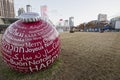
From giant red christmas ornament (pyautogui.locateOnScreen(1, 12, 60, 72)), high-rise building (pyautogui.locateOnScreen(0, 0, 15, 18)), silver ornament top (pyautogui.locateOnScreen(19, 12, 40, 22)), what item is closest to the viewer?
giant red christmas ornament (pyautogui.locateOnScreen(1, 12, 60, 72))

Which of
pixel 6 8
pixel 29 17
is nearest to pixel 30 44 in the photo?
pixel 29 17

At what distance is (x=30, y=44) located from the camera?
407cm

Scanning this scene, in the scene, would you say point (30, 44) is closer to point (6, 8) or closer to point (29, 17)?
point (29, 17)

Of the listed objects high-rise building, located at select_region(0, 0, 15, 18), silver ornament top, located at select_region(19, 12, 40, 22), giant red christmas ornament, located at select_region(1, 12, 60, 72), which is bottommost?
giant red christmas ornament, located at select_region(1, 12, 60, 72)

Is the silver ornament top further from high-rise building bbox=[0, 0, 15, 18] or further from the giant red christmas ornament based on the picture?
high-rise building bbox=[0, 0, 15, 18]

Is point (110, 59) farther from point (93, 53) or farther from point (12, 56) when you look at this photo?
point (12, 56)

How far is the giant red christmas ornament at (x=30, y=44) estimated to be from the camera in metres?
4.09

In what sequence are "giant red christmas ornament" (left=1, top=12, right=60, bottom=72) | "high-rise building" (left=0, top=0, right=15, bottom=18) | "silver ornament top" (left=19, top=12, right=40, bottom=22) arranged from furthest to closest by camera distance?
"high-rise building" (left=0, top=0, right=15, bottom=18) < "silver ornament top" (left=19, top=12, right=40, bottom=22) < "giant red christmas ornament" (left=1, top=12, right=60, bottom=72)

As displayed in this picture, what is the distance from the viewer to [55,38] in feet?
14.8

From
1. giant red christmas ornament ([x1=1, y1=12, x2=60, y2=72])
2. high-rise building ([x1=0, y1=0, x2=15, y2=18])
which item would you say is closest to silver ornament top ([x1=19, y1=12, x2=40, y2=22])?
giant red christmas ornament ([x1=1, y1=12, x2=60, y2=72])

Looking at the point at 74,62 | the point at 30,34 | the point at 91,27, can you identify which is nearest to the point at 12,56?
the point at 30,34

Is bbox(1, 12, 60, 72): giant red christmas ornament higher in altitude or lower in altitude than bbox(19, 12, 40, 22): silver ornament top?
lower

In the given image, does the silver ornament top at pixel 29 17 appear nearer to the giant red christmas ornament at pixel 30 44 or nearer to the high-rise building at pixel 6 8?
the giant red christmas ornament at pixel 30 44

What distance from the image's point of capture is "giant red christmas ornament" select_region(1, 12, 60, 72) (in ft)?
13.4
